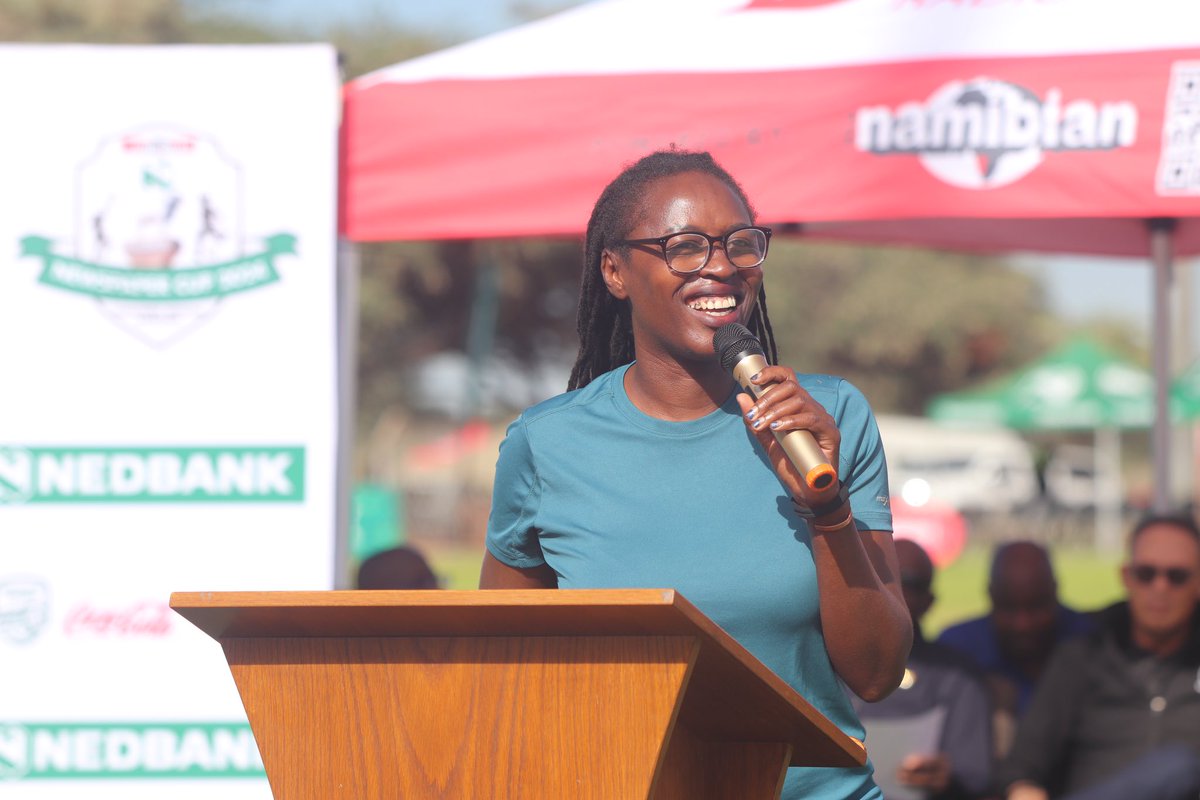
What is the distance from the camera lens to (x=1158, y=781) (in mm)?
4180

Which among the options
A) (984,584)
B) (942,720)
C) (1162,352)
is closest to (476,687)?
(942,720)

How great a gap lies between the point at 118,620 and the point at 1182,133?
2.97 metres

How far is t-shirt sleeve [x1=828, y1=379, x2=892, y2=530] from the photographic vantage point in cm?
216

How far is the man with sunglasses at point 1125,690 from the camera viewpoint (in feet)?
14.8

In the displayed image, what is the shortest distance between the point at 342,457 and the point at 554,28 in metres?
1.31

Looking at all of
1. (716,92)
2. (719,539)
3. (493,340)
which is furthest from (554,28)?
(493,340)

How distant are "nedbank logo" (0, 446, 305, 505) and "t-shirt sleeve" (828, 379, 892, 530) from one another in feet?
7.86

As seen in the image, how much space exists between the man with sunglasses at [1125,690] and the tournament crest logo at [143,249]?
2.48 metres

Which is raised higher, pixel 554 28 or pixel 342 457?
pixel 554 28

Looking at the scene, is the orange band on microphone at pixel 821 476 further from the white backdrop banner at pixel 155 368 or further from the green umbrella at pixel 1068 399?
the green umbrella at pixel 1068 399

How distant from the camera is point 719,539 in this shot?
214 cm

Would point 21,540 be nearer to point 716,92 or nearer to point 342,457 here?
point 342,457

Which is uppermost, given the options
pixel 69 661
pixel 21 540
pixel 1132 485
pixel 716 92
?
pixel 716 92

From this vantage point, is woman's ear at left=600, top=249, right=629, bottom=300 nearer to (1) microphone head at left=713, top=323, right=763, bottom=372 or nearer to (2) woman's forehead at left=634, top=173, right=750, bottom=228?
(2) woman's forehead at left=634, top=173, right=750, bottom=228
